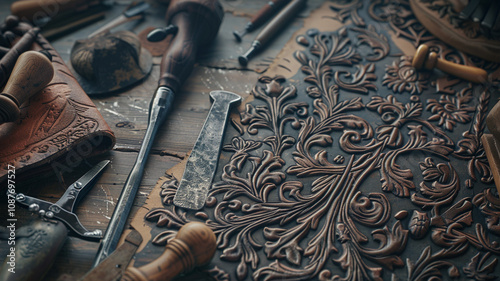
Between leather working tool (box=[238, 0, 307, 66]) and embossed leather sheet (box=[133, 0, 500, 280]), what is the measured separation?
0.41ft

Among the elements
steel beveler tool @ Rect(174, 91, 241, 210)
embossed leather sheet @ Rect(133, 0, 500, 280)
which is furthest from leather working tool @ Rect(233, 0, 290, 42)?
steel beveler tool @ Rect(174, 91, 241, 210)

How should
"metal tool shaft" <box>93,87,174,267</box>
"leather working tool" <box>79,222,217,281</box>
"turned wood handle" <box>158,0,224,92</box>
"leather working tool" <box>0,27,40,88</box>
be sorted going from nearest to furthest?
1. "leather working tool" <box>79,222,217,281</box>
2. "metal tool shaft" <box>93,87,174,267</box>
3. "leather working tool" <box>0,27,40,88</box>
4. "turned wood handle" <box>158,0,224,92</box>

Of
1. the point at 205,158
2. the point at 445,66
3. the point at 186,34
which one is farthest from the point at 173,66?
the point at 445,66

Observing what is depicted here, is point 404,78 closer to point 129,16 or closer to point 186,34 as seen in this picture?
point 186,34

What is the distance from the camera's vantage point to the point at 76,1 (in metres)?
1.79

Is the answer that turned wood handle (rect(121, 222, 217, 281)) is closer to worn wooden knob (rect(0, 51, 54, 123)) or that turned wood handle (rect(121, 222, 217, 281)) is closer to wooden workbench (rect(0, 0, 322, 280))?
wooden workbench (rect(0, 0, 322, 280))

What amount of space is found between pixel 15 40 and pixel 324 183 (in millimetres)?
1259

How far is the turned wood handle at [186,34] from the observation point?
1424 mm

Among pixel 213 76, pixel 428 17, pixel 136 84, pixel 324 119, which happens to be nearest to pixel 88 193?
pixel 136 84

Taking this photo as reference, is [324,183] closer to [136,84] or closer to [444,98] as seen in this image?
[444,98]

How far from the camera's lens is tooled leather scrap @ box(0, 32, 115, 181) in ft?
3.72

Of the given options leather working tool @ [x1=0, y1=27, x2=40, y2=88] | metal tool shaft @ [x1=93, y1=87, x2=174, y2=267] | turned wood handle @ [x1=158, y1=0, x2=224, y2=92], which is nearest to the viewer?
metal tool shaft @ [x1=93, y1=87, x2=174, y2=267]

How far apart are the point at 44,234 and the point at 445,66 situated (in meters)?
1.44

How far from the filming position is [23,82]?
118cm
